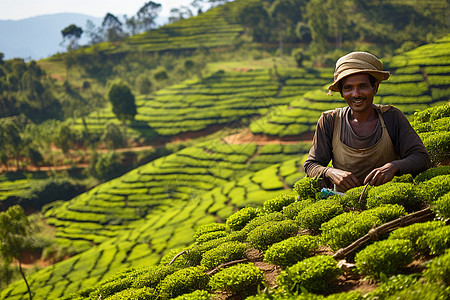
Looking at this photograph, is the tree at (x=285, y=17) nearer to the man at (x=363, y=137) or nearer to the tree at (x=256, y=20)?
the tree at (x=256, y=20)

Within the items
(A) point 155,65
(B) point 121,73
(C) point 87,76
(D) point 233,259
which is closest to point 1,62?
(C) point 87,76

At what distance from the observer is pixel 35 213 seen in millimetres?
32188

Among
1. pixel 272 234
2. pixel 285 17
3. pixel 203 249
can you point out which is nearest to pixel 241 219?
pixel 203 249

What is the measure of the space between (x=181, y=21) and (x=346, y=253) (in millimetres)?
72709

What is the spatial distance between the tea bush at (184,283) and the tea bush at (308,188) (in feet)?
4.62

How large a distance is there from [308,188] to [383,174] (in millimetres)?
934

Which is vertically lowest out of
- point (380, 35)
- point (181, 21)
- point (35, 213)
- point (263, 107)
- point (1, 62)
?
point (35, 213)

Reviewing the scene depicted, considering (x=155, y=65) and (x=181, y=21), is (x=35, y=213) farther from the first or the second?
(x=181, y=21)

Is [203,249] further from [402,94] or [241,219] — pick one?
[402,94]

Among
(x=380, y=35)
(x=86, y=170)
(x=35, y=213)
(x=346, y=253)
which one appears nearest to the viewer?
(x=346, y=253)

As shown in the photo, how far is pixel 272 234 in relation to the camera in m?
3.70

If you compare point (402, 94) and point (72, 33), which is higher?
point (72, 33)

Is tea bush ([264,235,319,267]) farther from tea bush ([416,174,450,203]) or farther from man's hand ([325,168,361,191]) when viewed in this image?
tea bush ([416,174,450,203])

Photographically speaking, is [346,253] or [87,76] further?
[87,76]
